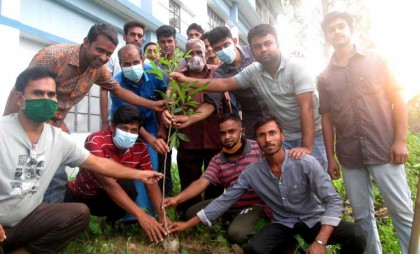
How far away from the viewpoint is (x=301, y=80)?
10.2ft

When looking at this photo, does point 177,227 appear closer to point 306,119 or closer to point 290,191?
point 290,191

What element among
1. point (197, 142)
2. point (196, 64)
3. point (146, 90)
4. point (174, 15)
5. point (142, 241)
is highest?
point (174, 15)

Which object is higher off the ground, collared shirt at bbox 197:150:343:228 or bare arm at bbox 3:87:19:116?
bare arm at bbox 3:87:19:116

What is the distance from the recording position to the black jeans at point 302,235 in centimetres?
271

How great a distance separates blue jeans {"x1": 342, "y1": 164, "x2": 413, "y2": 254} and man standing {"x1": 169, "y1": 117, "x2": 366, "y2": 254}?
0.26m

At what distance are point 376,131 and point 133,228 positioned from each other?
2446 mm

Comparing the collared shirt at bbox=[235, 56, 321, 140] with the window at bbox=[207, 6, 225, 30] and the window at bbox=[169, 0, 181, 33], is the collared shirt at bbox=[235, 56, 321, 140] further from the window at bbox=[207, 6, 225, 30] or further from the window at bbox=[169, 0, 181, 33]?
the window at bbox=[207, 6, 225, 30]

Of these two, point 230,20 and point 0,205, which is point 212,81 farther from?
point 230,20

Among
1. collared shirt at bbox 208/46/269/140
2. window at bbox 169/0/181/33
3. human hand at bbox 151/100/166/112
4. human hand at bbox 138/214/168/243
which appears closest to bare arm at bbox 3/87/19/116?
human hand at bbox 151/100/166/112

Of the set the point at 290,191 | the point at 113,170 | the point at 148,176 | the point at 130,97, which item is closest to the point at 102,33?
the point at 130,97

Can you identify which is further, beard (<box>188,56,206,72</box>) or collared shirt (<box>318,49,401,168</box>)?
beard (<box>188,56,206,72</box>)

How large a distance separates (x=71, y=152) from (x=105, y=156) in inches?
20.0

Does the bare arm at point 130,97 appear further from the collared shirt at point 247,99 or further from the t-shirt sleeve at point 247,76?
the t-shirt sleeve at point 247,76

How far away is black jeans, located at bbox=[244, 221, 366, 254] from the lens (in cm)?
271
